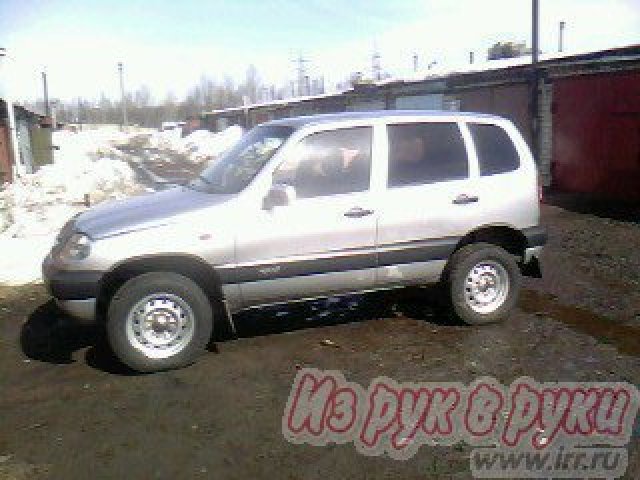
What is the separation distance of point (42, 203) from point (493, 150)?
535 inches

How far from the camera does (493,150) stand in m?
5.63

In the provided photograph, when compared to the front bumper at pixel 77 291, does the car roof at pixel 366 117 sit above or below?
above

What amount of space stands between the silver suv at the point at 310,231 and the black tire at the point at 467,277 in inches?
0.4

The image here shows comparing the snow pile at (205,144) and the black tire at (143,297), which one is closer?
the black tire at (143,297)

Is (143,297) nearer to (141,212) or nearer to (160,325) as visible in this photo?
(160,325)

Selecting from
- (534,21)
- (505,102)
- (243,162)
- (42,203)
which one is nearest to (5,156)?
(42,203)

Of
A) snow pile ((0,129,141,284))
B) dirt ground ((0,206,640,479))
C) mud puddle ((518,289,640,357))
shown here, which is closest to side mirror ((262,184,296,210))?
dirt ground ((0,206,640,479))

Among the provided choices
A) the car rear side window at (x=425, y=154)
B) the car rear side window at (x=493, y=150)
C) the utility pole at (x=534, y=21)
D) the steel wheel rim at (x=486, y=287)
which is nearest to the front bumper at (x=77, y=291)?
the car rear side window at (x=425, y=154)

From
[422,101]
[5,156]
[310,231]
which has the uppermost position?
[422,101]

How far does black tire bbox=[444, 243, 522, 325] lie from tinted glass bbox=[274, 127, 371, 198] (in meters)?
1.17

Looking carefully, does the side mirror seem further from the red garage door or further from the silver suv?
the red garage door

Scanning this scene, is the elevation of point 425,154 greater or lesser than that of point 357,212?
greater

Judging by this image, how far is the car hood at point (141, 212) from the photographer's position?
4.66 m

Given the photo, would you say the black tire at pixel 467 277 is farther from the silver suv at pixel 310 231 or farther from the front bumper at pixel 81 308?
the front bumper at pixel 81 308
